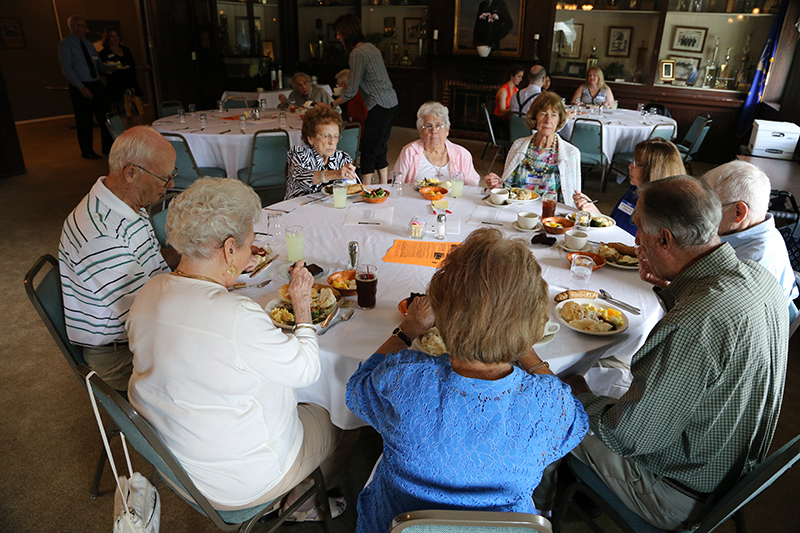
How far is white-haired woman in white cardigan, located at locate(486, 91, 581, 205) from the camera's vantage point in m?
3.45

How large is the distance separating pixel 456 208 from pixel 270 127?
3.14 metres

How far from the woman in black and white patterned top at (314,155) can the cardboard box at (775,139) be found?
4.10m

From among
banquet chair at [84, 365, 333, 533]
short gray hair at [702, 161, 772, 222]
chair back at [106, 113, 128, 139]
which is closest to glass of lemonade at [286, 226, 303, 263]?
banquet chair at [84, 365, 333, 533]

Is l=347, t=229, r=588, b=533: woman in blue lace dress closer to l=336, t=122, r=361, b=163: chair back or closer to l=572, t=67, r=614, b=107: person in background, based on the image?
l=336, t=122, r=361, b=163: chair back

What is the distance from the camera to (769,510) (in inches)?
85.6

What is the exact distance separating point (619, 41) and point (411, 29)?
358 cm

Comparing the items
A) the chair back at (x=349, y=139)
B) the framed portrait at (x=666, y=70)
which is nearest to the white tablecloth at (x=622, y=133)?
the framed portrait at (x=666, y=70)

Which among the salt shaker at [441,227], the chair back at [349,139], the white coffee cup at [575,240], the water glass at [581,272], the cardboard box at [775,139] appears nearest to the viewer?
the water glass at [581,272]

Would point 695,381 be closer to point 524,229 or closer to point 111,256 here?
point 524,229

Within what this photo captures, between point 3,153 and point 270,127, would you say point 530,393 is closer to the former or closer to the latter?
point 270,127

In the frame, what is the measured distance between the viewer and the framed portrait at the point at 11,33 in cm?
948

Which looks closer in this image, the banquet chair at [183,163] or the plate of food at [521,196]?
the plate of food at [521,196]

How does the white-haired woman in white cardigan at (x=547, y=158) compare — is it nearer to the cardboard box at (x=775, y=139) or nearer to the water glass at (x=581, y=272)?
the water glass at (x=581, y=272)

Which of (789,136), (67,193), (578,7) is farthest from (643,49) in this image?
(67,193)
